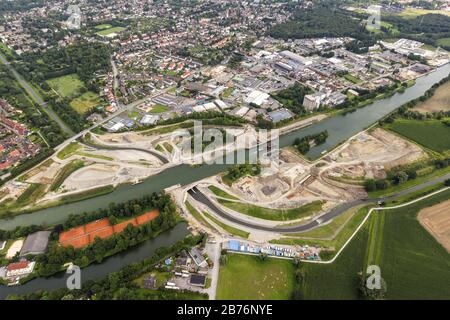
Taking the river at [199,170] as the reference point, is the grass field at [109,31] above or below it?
above

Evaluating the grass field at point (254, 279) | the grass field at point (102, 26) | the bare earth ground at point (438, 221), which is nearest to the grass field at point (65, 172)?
the grass field at point (254, 279)

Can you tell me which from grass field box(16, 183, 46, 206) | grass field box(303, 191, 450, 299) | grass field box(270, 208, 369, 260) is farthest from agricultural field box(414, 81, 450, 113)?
grass field box(16, 183, 46, 206)

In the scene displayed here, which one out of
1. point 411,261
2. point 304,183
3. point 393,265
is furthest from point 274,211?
point 411,261

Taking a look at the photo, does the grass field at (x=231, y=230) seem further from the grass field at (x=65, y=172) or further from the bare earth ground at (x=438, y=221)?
the grass field at (x=65, y=172)

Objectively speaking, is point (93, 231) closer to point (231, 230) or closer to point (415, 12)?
point (231, 230)

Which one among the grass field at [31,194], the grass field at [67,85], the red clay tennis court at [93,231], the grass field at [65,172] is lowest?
the red clay tennis court at [93,231]

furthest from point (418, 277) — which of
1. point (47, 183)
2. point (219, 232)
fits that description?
point (47, 183)
